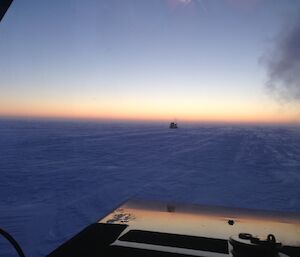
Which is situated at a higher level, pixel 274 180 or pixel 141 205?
pixel 141 205

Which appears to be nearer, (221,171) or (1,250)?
(1,250)

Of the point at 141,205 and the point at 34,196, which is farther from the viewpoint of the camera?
the point at 34,196

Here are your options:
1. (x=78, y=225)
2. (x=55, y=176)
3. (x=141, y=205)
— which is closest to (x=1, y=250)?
(x=78, y=225)

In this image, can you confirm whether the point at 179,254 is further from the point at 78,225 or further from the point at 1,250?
the point at 78,225

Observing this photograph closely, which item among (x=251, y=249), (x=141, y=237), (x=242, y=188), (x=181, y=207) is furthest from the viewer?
(x=242, y=188)

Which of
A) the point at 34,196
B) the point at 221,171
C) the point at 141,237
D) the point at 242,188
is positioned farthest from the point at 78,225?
the point at 221,171

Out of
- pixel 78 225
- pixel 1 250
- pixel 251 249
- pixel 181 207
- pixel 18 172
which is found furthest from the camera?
pixel 18 172

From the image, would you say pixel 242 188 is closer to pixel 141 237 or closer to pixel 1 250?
pixel 1 250

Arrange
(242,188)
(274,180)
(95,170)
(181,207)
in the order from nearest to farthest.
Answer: (181,207) → (242,188) → (274,180) → (95,170)

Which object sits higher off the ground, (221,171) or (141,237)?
(141,237)
